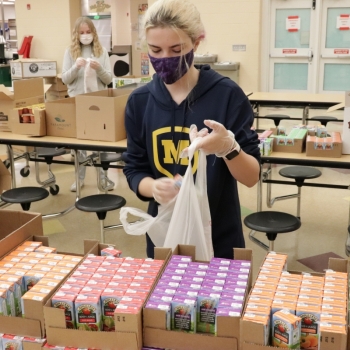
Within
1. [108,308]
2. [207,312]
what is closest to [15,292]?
[108,308]

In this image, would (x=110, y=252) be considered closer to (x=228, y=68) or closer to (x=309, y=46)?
(x=228, y=68)

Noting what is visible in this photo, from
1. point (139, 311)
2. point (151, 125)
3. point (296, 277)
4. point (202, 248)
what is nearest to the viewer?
point (139, 311)

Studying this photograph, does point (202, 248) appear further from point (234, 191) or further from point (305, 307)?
point (305, 307)

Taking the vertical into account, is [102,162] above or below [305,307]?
below

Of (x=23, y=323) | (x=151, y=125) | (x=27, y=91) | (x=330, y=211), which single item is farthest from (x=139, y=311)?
(x=330, y=211)

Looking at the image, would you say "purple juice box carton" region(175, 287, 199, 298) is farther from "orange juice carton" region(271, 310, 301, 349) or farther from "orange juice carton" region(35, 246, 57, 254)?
"orange juice carton" region(35, 246, 57, 254)

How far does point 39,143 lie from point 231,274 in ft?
8.15

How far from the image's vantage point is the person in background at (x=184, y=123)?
141 cm

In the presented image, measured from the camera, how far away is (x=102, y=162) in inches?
166

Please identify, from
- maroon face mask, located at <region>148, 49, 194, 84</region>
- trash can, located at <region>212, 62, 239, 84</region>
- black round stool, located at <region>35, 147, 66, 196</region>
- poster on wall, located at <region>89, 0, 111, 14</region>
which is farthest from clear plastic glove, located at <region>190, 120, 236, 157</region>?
poster on wall, located at <region>89, 0, 111, 14</region>

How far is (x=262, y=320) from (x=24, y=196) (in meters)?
2.64

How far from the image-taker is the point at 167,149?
5.15 ft

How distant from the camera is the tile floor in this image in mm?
3391

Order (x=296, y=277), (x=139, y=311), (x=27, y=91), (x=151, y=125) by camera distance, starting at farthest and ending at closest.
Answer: (x=27, y=91), (x=151, y=125), (x=296, y=277), (x=139, y=311)
